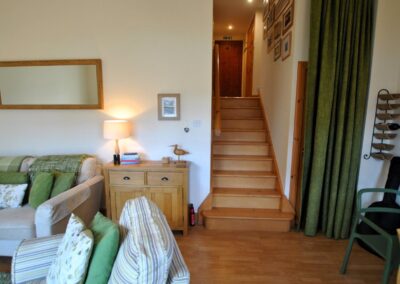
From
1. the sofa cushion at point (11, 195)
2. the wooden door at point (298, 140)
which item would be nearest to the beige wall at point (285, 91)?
the wooden door at point (298, 140)

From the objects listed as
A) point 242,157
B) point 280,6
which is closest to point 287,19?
point 280,6

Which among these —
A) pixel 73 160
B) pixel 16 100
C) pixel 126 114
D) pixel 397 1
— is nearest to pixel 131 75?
pixel 126 114

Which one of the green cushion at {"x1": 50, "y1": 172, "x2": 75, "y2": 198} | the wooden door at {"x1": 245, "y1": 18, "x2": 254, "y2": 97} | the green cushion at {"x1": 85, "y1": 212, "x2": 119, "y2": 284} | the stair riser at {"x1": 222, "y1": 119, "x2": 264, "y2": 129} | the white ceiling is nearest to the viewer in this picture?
the green cushion at {"x1": 85, "y1": 212, "x2": 119, "y2": 284}

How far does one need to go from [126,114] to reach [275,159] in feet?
6.69

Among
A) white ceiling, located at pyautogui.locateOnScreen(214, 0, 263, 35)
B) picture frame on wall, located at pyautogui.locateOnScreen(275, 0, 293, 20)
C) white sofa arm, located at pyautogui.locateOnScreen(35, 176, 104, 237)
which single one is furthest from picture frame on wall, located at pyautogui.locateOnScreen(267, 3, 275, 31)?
white sofa arm, located at pyautogui.locateOnScreen(35, 176, 104, 237)

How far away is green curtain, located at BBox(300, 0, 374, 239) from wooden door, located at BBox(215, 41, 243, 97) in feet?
15.3

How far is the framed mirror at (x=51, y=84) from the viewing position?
267cm

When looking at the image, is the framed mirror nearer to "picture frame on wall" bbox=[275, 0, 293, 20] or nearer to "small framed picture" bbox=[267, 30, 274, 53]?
"picture frame on wall" bbox=[275, 0, 293, 20]

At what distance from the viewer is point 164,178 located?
2.44m

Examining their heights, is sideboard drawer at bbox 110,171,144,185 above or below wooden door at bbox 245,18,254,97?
below

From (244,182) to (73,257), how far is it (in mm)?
2277

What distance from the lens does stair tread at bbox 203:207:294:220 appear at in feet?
8.65

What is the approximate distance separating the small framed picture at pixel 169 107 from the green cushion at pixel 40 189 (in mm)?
1275

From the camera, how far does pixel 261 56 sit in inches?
179
